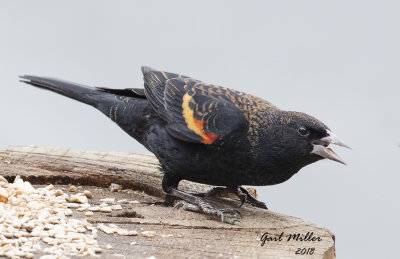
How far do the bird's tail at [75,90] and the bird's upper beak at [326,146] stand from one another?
1.71 metres

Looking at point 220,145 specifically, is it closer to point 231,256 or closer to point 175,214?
point 175,214

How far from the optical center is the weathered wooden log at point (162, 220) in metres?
3.77

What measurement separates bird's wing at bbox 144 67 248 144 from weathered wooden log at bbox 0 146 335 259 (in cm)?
52

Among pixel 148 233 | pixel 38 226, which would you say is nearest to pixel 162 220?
pixel 148 233

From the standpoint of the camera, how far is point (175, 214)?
14.3ft

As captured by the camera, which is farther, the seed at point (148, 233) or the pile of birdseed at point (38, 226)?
the seed at point (148, 233)

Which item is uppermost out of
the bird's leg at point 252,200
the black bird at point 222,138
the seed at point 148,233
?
the black bird at point 222,138

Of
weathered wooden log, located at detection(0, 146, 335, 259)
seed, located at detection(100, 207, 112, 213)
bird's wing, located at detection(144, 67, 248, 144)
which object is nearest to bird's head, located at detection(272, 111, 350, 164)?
bird's wing, located at detection(144, 67, 248, 144)

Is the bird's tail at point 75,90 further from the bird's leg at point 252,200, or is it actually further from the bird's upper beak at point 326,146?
the bird's upper beak at point 326,146

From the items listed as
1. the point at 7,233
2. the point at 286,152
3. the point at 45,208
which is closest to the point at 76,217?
the point at 45,208

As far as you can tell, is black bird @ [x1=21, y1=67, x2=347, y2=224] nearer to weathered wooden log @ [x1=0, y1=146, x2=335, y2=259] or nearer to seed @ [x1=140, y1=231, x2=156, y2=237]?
weathered wooden log @ [x1=0, y1=146, x2=335, y2=259]

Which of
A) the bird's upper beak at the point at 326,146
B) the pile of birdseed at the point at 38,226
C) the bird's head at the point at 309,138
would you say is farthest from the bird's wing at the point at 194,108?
the pile of birdseed at the point at 38,226

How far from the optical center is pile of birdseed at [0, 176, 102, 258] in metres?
3.56
